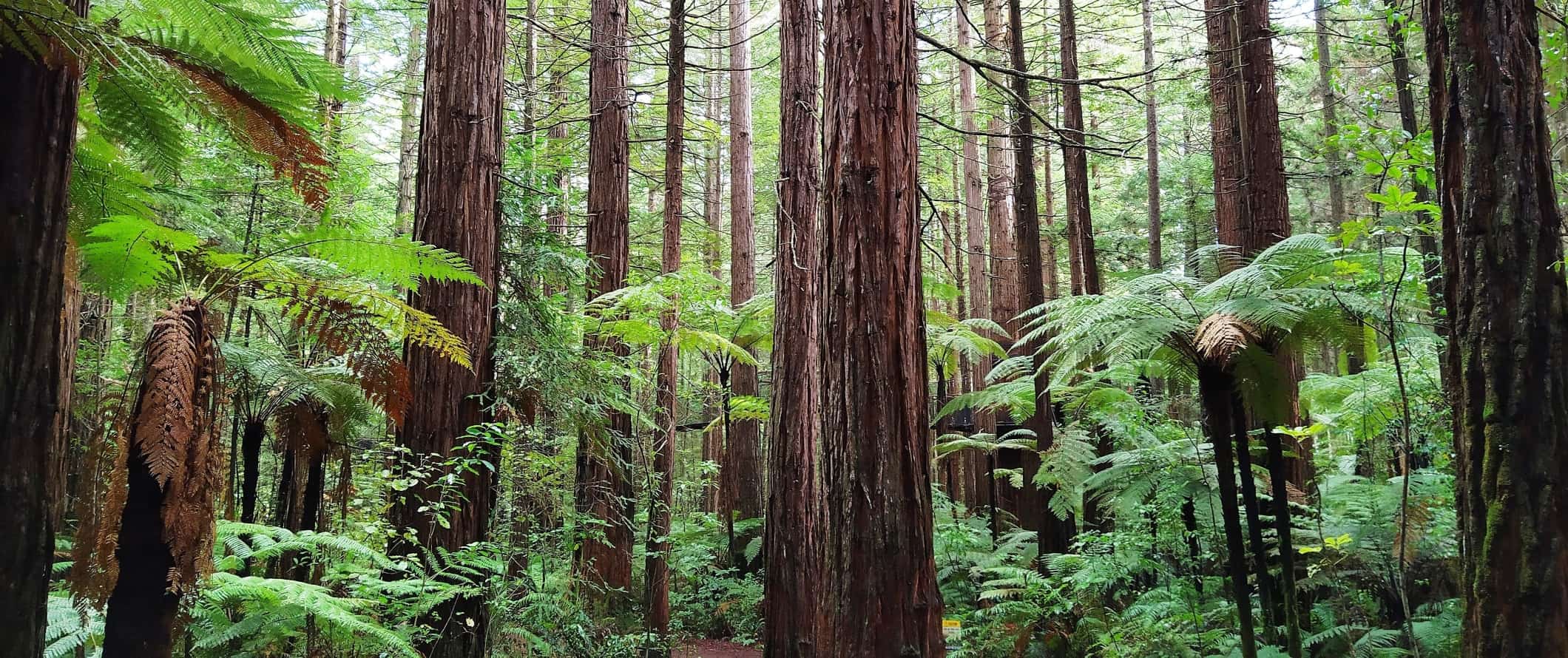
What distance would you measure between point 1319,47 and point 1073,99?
1315 centimetres

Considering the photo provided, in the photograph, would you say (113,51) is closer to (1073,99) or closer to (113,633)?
(113,633)

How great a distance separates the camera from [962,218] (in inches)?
859

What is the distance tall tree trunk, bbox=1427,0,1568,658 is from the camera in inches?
118

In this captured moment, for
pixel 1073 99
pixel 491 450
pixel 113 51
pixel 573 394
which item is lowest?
pixel 491 450

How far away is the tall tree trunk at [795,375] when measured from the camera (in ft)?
19.0

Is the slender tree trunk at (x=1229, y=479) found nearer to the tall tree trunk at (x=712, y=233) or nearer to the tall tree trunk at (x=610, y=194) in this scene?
the tall tree trunk at (x=610, y=194)

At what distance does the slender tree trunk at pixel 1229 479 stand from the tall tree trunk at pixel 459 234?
4133mm

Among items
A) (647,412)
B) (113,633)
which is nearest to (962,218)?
(647,412)

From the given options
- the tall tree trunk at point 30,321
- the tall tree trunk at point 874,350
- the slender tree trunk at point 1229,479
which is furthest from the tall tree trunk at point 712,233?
the tall tree trunk at point 30,321

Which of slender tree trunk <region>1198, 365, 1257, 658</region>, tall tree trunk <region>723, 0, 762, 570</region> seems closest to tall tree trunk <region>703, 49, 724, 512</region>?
tall tree trunk <region>723, 0, 762, 570</region>

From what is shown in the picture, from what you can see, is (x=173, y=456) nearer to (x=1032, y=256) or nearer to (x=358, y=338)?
(x=358, y=338)

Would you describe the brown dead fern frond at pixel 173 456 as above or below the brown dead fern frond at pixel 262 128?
below

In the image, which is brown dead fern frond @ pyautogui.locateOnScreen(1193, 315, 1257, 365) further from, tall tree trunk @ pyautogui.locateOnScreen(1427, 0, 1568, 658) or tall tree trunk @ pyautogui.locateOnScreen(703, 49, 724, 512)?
tall tree trunk @ pyautogui.locateOnScreen(703, 49, 724, 512)

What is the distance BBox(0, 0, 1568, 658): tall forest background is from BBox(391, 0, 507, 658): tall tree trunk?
24mm
